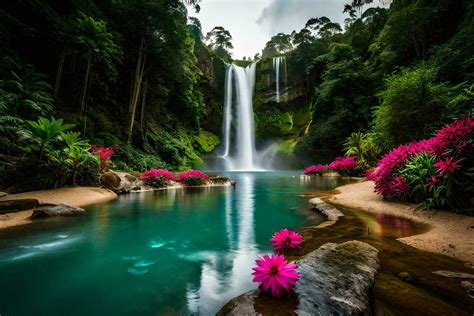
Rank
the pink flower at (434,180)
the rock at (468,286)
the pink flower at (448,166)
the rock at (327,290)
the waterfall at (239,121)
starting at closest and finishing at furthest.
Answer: the rock at (327,290) → the rock at (468,286) → the pink flower at (448,166) → the pink flower at (434,180) → the waterfall at (239,121)

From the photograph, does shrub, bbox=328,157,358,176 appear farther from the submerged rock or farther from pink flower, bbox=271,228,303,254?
pink flower, bbox=271,228,303,254

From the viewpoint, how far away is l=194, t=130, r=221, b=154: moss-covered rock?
2571 cm

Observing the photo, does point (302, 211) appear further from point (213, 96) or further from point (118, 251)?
point (213, 96)

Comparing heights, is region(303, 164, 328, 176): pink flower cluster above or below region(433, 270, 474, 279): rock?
above

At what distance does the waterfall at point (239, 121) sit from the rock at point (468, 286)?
2685cm

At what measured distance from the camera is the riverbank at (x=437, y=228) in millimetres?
2850

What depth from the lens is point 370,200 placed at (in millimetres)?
6305

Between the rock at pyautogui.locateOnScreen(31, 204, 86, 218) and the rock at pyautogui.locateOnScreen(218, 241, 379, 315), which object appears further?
the rock at pyautogui.locateOnScreen(31, 204, 86, 218)

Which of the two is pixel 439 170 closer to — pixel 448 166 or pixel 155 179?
pixel 448 166

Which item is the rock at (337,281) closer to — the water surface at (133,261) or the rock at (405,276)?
the rock at (405,276)

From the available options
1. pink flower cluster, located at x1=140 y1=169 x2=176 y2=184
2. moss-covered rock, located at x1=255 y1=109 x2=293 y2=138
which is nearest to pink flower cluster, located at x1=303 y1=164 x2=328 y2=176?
pink flower cluster, located at x1=140 y1=169 x2=176 y2=184

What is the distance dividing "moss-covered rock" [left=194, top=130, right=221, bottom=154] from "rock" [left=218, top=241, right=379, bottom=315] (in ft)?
77.7

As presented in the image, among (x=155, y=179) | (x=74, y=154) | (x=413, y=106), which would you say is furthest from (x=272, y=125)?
(x=74, y=154)

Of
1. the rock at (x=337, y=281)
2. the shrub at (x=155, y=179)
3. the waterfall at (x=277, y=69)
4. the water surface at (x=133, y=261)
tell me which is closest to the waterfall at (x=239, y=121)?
the waterfall at (x=277, y=69)
